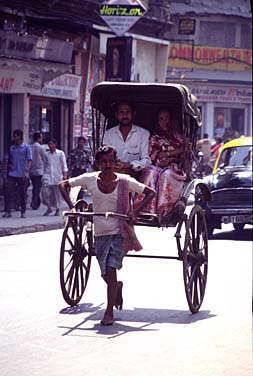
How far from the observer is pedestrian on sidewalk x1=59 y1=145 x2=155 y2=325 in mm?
9727

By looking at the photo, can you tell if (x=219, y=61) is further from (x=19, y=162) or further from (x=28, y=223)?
(x=28, y=223)

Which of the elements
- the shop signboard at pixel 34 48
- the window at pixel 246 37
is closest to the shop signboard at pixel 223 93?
the window at pixel 246 37

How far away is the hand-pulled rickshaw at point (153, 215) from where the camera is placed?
10.5 metres

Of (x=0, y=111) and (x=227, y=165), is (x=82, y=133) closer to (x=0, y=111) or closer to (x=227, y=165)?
(x=0, y=111)

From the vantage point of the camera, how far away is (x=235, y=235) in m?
20.2

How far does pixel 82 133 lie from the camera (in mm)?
33031

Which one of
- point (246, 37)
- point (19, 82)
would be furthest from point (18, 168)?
point (246, 37)

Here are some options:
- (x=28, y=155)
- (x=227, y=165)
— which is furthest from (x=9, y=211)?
(x=227, y=165)

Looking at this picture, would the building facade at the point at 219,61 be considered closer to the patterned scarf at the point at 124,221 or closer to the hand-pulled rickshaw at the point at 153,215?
the hand-pulled rickshaw at the point at 153,215

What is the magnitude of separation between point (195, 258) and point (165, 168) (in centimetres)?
102

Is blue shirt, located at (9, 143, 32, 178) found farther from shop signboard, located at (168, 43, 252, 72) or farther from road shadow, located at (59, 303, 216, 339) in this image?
shop signboard, located at (168, 43, 252, 72)

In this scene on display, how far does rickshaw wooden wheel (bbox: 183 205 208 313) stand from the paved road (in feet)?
0.57

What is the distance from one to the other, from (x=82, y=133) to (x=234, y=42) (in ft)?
70.1

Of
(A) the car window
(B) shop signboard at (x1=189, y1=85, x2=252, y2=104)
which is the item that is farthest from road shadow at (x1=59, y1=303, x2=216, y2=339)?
(B) shop signboard at (x1=189, y1=85, x2=252, y2=104)
